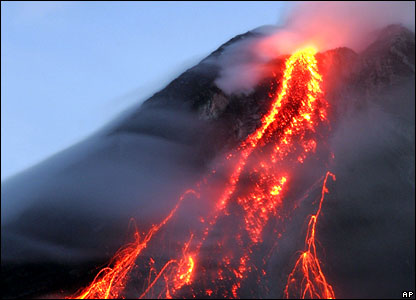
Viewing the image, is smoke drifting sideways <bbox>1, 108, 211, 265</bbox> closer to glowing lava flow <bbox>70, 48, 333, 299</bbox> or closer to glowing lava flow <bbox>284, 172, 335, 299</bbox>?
glowing lava flow <bbox>70, 48, 333, 299</bbox>

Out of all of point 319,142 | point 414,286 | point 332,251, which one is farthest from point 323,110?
point 414,286

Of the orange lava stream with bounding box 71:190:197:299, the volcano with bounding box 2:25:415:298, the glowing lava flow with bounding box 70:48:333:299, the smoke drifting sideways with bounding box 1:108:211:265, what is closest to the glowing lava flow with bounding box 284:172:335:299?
the volcano with bounding box 2:25:415:298

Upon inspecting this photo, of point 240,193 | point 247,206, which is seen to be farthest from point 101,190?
point 247,206

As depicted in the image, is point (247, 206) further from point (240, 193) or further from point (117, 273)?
point (117, 273)

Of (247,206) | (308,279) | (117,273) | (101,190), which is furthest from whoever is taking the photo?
(101,190)

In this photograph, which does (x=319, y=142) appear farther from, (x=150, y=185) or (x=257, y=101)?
(x=150, y=185)

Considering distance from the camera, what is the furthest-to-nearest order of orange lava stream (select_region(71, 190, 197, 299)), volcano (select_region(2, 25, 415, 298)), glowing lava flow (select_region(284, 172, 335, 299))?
volcano (select_region(2, 25, 415, 298)) < orange lava stream (select_region(71, 190, 197, 299)) < glowing lava flow (select_region(284, 172, 335, 299))
